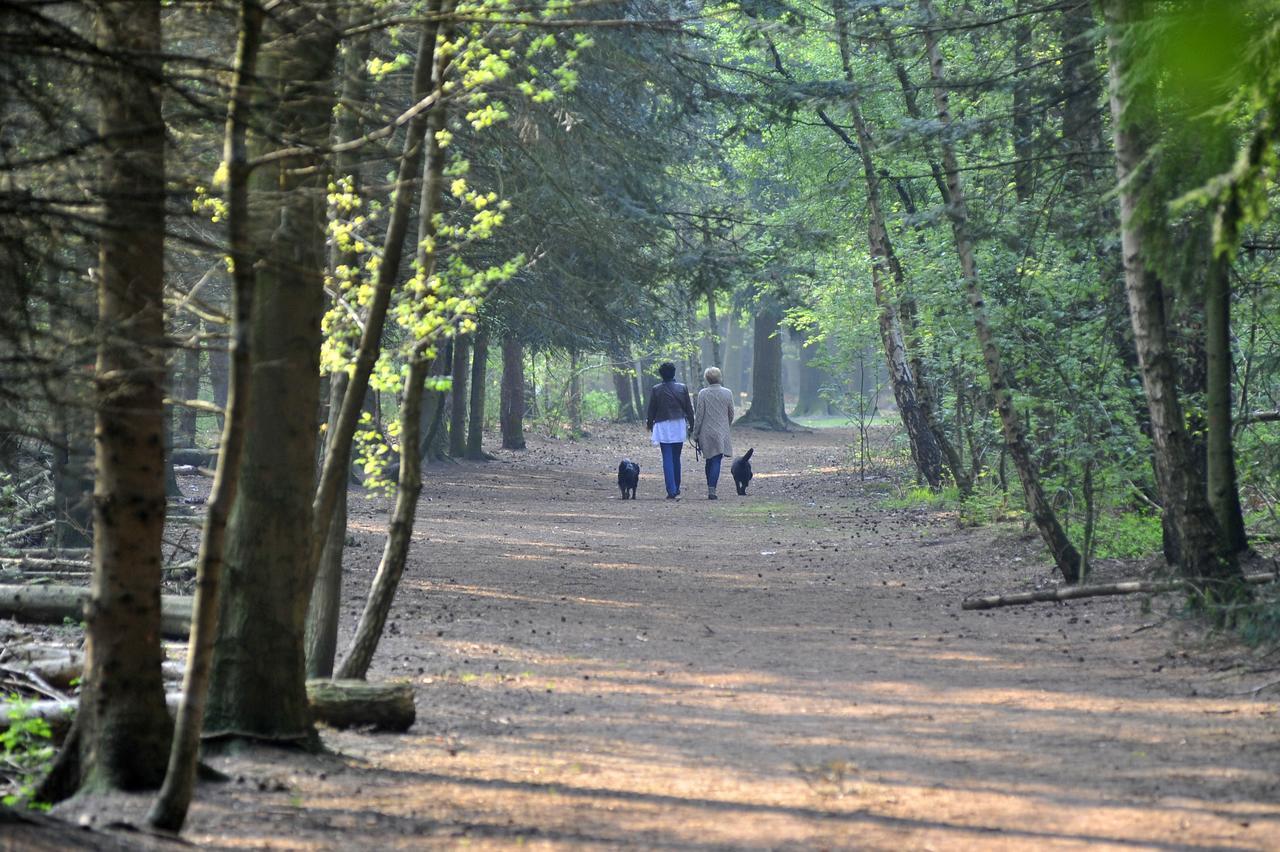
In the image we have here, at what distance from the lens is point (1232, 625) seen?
10211mm

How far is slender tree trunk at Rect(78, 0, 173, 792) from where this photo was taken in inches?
210

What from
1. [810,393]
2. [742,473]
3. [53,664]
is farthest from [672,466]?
[810,393]

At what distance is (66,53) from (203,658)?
217 cm

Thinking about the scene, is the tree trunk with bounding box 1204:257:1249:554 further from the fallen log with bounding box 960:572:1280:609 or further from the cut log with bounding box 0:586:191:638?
the cut log with bounding box 0:586:191:638

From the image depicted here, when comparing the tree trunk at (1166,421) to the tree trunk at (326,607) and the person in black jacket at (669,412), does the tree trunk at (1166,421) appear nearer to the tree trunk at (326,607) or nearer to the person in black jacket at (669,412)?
the tree trunk at (326,607)

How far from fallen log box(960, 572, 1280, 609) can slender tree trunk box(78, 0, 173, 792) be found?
7.78 m

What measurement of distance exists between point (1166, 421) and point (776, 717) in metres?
4.77

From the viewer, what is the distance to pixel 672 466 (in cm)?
2511

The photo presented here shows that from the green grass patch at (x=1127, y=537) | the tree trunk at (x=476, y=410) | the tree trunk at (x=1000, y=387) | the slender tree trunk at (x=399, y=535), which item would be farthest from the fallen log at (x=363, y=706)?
the tree trunk at (x=476, y=410)

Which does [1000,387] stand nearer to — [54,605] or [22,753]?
[54,605]

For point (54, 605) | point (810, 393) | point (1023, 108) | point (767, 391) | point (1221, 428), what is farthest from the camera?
point (810, 393)

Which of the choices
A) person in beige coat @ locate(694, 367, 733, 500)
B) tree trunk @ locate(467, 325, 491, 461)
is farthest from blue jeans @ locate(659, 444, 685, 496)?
tree trunk @ locate(467, 325, 491, 461)

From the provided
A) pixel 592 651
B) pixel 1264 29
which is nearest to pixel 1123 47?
pixel 1264 29

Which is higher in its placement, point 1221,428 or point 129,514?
point 1221,428
